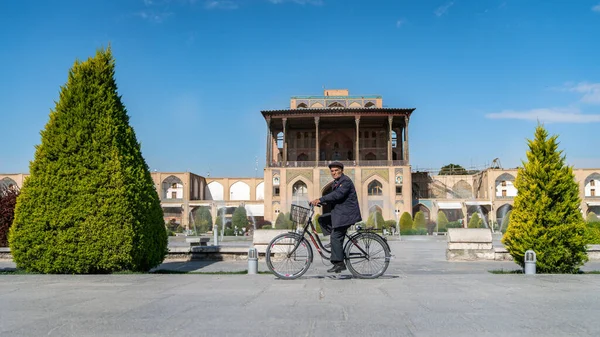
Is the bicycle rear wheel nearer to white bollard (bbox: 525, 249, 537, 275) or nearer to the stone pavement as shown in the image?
the stone pavement

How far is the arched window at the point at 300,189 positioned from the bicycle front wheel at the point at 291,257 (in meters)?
32.8

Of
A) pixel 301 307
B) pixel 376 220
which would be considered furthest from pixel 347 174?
pixel 301 307

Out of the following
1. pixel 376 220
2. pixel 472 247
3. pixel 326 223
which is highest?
pixel 326 223

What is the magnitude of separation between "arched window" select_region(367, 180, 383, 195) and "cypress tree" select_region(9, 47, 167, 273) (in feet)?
108

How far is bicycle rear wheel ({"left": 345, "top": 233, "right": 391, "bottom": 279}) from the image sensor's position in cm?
511

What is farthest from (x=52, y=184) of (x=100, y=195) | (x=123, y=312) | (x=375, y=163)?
(x=375, y=163)

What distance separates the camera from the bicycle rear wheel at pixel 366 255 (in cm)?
511

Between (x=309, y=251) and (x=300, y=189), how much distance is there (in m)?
33.3

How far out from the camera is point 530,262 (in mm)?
5824

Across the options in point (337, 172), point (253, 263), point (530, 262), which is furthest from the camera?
point (253, 263)

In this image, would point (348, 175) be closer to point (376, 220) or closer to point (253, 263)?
point (376, 220)

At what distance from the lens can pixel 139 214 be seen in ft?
19.4

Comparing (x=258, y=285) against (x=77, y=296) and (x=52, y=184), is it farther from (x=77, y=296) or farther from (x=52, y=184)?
(x=52, y=184)

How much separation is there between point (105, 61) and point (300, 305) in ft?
13.9
